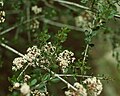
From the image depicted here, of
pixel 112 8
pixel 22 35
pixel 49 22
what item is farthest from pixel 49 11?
pixel 22 35

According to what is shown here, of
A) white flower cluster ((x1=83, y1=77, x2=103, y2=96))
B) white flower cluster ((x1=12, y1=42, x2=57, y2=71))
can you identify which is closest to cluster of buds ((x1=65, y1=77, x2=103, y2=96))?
white flower cluster ((x1=83, y1=77, x2=103, y2=96))

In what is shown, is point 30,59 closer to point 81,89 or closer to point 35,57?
point 35,57

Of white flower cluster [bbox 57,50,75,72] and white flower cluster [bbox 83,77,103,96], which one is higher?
white flower cluster [bbox 57,50,75,72]

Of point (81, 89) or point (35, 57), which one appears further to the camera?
point (35, 57)

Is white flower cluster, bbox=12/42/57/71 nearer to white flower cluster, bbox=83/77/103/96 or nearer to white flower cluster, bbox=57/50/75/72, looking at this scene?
white flower cluster, bbox=57/50/75/72

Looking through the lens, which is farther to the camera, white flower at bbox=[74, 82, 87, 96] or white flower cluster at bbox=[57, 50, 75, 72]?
white flower cluster at bbox=[57, 50, 75, 72]

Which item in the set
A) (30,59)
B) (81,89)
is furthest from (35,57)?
(81,89)

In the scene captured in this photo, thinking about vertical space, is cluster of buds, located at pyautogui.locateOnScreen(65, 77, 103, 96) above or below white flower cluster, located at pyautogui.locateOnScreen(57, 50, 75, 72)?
below

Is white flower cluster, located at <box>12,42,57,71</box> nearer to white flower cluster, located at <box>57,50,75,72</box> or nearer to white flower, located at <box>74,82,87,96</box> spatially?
white flower cluster, located at <box>57,50,75,72</box>

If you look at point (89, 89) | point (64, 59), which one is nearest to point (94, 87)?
point (89, 89)

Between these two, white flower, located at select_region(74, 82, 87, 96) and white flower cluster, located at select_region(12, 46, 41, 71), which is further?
white flower cluster, located at select_region(12, 46, 41, 71)

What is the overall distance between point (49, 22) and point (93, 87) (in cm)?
130

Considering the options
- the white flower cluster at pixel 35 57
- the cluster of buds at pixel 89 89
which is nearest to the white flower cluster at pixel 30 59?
the white flower cluster at pixel 35 57

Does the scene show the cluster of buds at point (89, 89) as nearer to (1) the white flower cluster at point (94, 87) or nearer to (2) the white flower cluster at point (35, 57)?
(1) the white flower cluster at point (94, 87)
